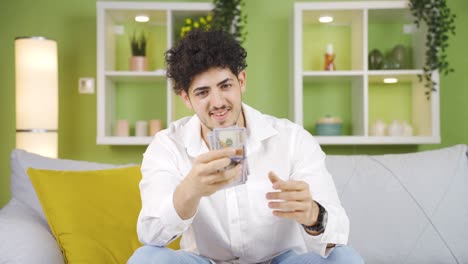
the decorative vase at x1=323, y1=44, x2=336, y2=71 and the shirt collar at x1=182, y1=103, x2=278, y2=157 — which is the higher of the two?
the decorative vase at x1=323, y1=44, x2=336, y2=71

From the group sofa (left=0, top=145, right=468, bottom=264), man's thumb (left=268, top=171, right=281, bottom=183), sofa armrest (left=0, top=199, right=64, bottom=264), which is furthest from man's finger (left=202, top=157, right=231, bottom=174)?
sofa (left=0, top=145, right=468, bottom=264)

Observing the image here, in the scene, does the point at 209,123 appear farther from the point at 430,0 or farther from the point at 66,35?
the point at 66,35

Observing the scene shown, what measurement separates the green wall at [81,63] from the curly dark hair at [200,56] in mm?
2398

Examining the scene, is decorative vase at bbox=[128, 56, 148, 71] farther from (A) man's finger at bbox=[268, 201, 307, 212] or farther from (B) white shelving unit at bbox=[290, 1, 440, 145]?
(A) man's finger at bbox=[268, 201, 307, 212]

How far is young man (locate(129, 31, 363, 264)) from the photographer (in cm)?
157

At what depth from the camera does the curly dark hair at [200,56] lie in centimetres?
175

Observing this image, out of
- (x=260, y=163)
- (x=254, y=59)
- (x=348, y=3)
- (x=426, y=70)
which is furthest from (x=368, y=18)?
(x=260, y=163)

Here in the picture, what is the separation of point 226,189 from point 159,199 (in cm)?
25

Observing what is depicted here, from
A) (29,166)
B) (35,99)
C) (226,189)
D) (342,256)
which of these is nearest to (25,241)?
(29,166)

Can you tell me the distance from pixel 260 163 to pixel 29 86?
233 cm

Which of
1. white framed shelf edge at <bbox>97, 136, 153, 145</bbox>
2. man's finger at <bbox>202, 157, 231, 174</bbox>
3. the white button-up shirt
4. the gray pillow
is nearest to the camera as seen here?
man's finger at <bbox>202, 157, 231, 174</bbox>

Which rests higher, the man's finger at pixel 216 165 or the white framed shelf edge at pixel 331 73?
the white framed shelf edge at pixel 331 73

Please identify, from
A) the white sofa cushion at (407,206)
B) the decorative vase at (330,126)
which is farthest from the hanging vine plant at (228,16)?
the white sofa cushion at (407,206)

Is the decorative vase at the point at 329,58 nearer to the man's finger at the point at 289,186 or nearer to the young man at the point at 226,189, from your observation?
the young man at the point at 226,189
